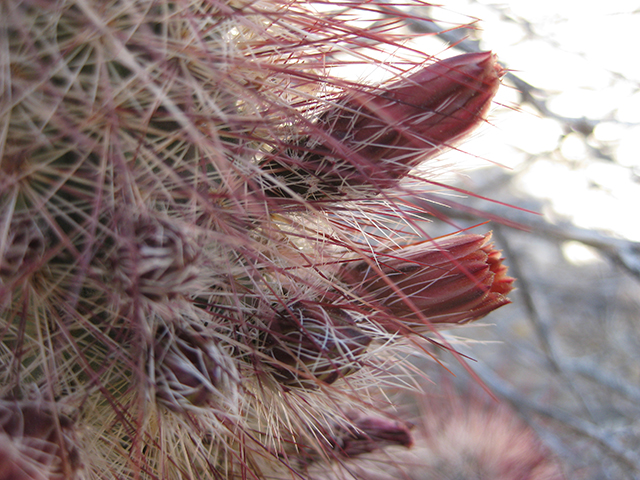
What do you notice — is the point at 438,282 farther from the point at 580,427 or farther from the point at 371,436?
the point at 580,427

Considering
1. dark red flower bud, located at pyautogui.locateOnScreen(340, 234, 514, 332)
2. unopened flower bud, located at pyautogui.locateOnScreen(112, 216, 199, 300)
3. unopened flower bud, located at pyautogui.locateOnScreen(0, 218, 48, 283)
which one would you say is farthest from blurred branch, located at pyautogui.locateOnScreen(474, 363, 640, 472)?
unopened flower bud, located at pyautogui.locateOnScreen(0, 218, 48, 283)

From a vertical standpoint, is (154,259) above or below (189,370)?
above

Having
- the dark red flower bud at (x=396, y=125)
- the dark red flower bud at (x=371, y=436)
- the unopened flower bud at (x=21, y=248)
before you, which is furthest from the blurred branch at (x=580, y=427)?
the unopened flower bud at (x=21, y=248)

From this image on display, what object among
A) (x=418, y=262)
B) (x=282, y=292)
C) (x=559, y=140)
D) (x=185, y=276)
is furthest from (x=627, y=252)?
(x=185, y=276)

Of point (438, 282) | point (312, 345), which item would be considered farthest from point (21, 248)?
point (438, 282)

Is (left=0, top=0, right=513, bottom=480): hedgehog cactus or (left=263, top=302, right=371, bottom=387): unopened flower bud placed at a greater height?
(left=0, top=0, right=513, bottom=480): hedgehog cactus

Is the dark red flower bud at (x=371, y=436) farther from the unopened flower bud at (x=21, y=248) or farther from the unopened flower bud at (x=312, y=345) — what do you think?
the unopened flower bud at (x=21, y=248)

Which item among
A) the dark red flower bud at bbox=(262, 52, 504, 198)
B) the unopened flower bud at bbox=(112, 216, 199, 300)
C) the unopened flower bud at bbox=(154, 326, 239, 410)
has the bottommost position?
the unopened flower bud at bbox=(154, 326, 239, 410)

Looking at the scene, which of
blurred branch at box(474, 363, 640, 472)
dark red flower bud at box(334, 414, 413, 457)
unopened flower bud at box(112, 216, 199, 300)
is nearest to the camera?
unopened flower bud at box(112, 216, 199, 300)

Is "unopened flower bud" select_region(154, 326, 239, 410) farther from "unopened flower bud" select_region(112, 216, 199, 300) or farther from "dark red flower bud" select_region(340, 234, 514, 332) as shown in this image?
"dark red flower bud" select_region(340, 234, 514, 332)
